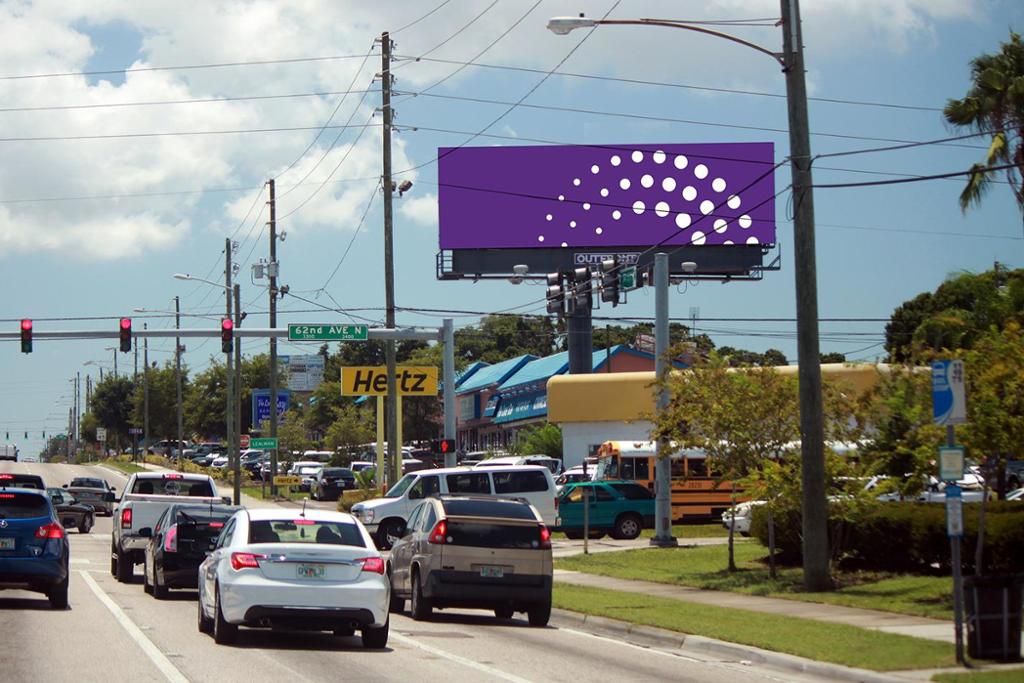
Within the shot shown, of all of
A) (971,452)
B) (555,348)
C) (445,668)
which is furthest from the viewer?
(555,348)

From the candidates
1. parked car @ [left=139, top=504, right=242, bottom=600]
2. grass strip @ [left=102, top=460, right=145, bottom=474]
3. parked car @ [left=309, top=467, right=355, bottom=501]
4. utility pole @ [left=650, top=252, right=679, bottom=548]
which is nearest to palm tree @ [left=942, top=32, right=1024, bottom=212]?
utility pole @ [left=650, top=252, right=679, bottom=548]

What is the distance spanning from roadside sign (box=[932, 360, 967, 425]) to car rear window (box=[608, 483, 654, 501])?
2609 cm

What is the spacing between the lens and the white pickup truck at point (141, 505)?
2708 cm

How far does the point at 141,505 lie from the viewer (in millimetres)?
27938

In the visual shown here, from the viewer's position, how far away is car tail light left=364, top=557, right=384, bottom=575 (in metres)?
16.2

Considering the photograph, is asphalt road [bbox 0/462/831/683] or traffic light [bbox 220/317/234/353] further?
traffic light [bbox 220/317/234/353]

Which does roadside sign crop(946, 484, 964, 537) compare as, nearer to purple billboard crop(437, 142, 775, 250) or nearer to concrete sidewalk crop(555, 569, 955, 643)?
concrete sidewalk crop(555, 569, 955, 643)

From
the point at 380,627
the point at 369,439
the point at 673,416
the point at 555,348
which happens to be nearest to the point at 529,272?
the point at 369,439

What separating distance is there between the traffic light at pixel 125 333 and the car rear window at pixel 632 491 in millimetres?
14277

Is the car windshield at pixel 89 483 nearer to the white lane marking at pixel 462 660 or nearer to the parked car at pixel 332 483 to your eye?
the parked car at pixel 332 483

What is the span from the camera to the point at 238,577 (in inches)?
620

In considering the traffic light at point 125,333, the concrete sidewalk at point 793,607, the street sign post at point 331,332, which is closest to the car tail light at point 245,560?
the concrete sidewalk at point 793,607

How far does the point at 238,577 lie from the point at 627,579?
13309 mm

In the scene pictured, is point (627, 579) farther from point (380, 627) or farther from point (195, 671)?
point (195, 671)
